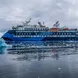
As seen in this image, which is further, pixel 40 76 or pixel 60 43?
pixel 60 43

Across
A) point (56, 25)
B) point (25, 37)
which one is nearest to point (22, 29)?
point (25, 37)

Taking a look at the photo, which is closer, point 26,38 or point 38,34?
point 26,38

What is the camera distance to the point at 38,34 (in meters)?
62.0

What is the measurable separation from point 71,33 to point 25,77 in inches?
1809

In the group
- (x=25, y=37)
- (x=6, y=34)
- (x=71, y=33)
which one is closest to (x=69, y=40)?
(x=71, y=33)

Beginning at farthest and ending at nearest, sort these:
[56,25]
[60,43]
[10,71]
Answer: [56,25] → [60,43] → [10,71]

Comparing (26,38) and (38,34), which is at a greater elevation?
(38,34)

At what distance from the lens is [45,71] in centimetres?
2020

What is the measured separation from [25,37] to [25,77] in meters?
43.8

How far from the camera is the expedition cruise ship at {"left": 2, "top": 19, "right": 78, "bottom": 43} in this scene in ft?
201

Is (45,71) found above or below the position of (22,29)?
below

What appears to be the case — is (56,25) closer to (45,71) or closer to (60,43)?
(60,43)

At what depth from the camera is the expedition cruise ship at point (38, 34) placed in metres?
61.2

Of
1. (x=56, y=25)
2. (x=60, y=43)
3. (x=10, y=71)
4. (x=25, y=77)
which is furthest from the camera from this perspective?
(x=56, y=25)
